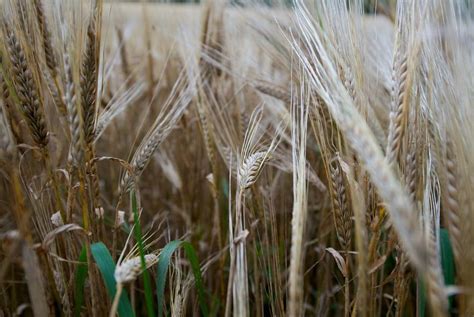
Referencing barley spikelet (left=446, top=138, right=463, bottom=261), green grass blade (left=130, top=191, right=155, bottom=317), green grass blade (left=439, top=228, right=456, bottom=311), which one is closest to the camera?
barley spikelet (left=446, top=138, right=463, bottom=261)

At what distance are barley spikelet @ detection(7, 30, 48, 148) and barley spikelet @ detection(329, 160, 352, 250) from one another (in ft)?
1.50

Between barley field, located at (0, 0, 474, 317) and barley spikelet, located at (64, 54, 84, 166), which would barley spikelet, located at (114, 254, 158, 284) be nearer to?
barley field, located at (0, 0, 474, 317)

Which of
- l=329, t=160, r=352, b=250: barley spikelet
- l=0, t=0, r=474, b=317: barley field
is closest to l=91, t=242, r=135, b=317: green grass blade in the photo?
l=0, t=0, r=474, b=317: barley field

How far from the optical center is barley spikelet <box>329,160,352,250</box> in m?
0.75

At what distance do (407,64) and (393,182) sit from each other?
245 mm

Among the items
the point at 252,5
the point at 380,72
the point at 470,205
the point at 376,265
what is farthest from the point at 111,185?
the point at 470,205

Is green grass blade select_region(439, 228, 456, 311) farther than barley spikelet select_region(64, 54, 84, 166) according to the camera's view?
Yes

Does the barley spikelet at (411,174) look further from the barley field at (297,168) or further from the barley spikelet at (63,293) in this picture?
the barley spikelet at (63,293)

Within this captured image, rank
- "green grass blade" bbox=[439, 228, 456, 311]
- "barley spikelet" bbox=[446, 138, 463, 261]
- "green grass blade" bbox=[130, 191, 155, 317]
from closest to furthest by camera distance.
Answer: "barley spikelet" bbox=[446, 138, 463, 261]
"green grass blade" bbox=[130, 191, 155, 317]
"green grass blade" bbox=[439, 228, 456, 311]

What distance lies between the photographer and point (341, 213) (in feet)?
2.47

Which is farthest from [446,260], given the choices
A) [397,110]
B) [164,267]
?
[164,267]

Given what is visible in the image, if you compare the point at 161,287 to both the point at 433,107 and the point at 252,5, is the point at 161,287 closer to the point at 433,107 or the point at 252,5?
the point at 433,107

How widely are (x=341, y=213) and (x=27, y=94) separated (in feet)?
1.67

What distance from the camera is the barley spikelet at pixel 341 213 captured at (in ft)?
2.47
